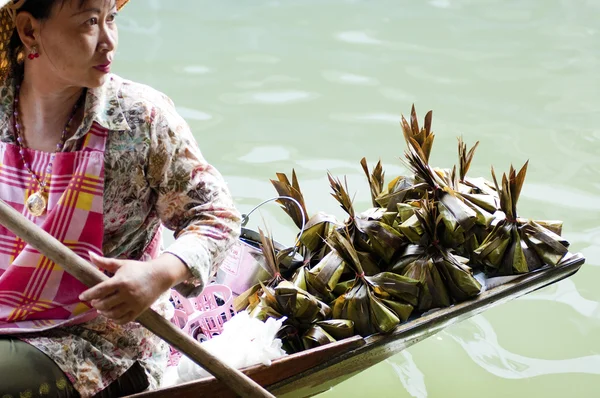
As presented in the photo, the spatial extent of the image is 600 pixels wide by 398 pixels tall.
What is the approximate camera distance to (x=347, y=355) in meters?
2.05

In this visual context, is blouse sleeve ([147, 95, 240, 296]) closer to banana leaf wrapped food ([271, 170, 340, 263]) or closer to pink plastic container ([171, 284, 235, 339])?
pink plastic container ([171, 284, 235, 339])

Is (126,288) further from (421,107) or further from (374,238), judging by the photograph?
(421,107)

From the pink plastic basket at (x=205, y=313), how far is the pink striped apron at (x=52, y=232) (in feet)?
1.78

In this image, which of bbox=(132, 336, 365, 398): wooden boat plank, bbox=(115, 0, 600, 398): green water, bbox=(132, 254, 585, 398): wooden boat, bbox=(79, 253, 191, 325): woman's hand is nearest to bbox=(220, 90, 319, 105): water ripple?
bbox=(115, 0, 600, 398): green water

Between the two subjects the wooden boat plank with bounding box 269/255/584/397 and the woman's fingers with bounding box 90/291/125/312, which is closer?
the woman's fingers with bounding box 90/291/125/312

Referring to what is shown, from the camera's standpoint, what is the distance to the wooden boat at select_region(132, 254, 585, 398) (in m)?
1.86

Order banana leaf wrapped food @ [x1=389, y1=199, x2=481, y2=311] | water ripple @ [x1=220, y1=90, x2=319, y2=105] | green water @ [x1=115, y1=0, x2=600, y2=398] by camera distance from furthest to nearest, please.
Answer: water ripple @ [x1=220, y1=90, x2=319, y2=105], green water @ [x1=115, y1=0, x2=600, y2=398], banana leaf wrapped food @ [x1=389, y1=199, x2=481, y2=311]

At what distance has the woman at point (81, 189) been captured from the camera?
1.63 meters

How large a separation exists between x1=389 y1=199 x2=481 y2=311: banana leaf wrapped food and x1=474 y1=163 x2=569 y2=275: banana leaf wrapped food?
0.11 m

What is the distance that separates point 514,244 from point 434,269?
0.27 m

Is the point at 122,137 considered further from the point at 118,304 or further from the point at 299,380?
the point at 299,380

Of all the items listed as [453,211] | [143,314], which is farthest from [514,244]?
[143,314]

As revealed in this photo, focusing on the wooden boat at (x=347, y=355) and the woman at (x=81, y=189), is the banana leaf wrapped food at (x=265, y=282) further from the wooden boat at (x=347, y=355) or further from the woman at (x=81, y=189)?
the woman at (x=81, y=189)

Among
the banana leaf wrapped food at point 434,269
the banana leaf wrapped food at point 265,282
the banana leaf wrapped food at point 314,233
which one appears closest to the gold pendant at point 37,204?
the banana leaf wrapped food at point 265,282
